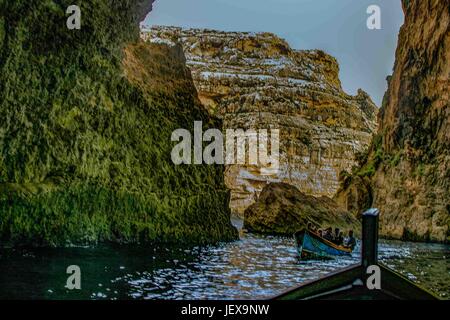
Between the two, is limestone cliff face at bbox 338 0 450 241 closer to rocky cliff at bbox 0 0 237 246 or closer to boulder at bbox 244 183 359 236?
boulder at bbox 244 183 359 236

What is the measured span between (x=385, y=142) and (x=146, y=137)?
32.9m

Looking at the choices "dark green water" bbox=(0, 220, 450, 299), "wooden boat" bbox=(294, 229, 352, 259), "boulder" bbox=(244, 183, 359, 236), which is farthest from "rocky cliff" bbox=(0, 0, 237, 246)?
"boulder" bbox=(244, 183, 359, 236)

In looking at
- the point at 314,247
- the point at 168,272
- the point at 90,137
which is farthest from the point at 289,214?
the point at 168,272

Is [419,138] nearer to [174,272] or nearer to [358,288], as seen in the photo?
[174,272]

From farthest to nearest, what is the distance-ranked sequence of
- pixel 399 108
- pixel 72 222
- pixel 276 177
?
pixel 276 177, pixel 399 108, pixel 72 222

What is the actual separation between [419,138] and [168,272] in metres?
36.6

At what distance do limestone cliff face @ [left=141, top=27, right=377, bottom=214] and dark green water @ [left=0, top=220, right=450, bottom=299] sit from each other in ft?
247

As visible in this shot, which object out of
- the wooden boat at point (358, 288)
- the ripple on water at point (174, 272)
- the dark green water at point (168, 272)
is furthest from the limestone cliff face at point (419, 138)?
the wooden boat at point (358, 288)

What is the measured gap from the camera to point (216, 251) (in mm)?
28750

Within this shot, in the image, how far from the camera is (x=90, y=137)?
25953 mm

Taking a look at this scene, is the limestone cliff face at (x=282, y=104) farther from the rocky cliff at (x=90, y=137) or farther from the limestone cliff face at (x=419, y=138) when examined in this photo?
the rocky cliff at (x=90, y=137)

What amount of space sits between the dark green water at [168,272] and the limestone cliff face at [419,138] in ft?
62.1
